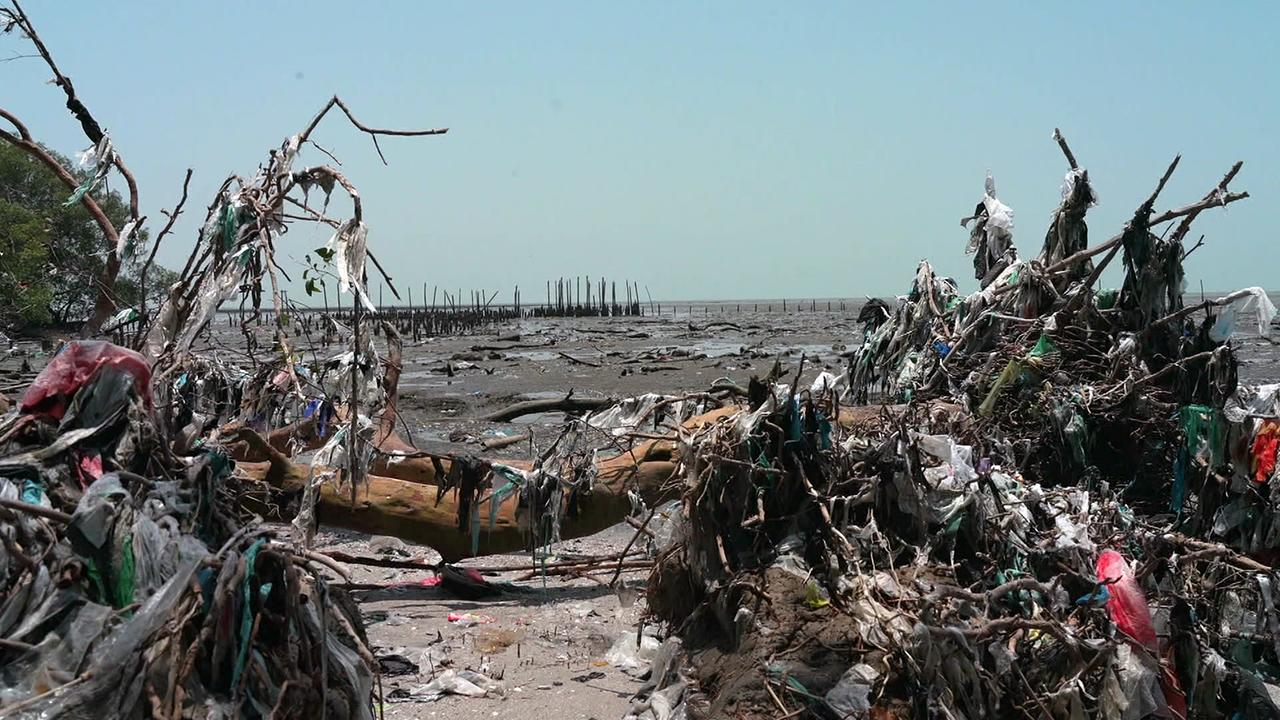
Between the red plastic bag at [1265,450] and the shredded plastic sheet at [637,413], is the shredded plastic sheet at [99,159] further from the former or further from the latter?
the red plastic bag at [1265,450]

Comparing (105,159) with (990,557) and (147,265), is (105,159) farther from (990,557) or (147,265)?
(990,557)

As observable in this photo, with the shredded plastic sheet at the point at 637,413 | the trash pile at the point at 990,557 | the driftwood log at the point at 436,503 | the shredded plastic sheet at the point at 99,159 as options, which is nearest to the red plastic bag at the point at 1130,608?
the trash pile at the point at 990,557

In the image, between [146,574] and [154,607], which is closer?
[154,607]

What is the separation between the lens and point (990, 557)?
4.73 m

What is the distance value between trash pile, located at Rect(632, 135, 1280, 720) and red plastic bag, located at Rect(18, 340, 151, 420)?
2464 millimetres

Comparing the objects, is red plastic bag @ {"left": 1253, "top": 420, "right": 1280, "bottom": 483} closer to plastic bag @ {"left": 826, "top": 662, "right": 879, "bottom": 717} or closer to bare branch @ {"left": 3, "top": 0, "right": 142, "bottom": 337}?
plastic bag @ {"left": 826, "top": 662, "right": 879, "bottom": 717}

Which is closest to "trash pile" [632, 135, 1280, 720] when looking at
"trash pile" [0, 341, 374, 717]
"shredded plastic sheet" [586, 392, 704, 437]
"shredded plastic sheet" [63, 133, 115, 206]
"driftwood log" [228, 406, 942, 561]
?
"driftwood log" [228, 406, 942, 561]

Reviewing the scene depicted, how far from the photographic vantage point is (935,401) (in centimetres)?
695

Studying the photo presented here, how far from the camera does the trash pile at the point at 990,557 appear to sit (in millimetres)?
4160

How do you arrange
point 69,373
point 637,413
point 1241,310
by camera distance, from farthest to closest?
point 637,413
point 1241,310
point 69,373

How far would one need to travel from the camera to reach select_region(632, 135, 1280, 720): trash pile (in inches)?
164

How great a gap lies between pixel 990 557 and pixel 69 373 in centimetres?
397

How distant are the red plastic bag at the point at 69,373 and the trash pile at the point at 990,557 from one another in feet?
8.08

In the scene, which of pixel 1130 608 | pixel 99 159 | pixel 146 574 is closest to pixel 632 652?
pixel 1130 608
